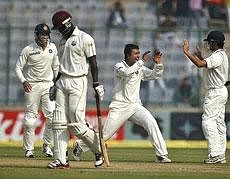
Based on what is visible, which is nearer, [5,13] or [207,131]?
[207,131]

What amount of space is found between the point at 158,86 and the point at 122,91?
8244 mm

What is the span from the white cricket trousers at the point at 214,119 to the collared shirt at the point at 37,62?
332 centimetres

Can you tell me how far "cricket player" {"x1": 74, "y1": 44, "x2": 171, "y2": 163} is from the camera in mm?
14664

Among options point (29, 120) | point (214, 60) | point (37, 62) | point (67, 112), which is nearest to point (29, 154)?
point (29, 120)

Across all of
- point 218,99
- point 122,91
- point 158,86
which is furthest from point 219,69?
point 158,86

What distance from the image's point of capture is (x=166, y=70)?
23125 mm

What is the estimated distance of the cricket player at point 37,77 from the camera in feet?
52.1

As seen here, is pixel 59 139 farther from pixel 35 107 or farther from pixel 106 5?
pixel 106 5

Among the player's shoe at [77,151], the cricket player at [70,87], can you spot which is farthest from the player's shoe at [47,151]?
the cricket player at [70,87]

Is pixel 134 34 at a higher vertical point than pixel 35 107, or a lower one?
higher

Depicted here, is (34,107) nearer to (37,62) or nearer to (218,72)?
(37,62)

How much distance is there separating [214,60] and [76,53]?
287 centimetres

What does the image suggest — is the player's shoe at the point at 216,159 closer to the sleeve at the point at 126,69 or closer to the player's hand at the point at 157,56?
the player's hand at the point at 157,56

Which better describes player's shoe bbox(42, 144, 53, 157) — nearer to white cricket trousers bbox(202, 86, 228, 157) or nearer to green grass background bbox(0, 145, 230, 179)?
green grass background bbox(0, 145, 230, 179)
